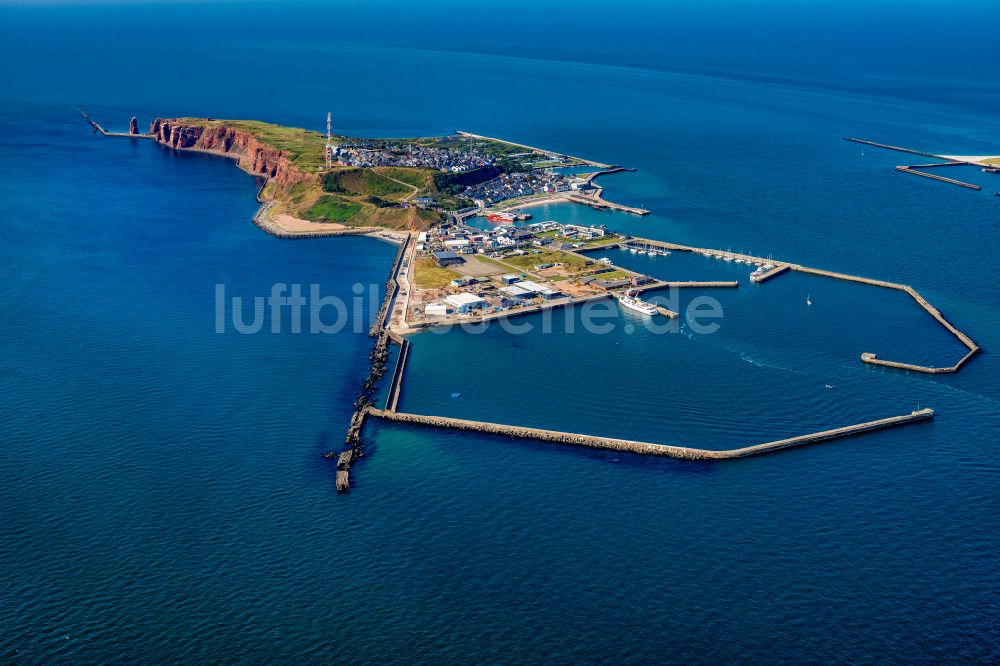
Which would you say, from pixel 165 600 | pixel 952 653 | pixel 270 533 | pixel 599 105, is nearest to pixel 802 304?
pixel 952 653

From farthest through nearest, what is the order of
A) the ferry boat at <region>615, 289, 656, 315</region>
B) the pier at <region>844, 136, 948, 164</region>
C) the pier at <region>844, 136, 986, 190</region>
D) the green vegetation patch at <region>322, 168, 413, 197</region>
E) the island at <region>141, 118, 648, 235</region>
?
the pier at <region>844, 136, 948, 164</region> < the pier at <region>844, 136, 986, 190</region> < the green vegetation patch at <region>322, 168, 413, 197</region> < the island at <region>141, 118, 648, 235</region> < the ferry boat at <region>615, 289, 656, 315</region>

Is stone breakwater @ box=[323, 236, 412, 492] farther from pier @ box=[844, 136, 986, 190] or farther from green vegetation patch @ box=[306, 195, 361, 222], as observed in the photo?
pier @ box=[844, 136, 986, 190]

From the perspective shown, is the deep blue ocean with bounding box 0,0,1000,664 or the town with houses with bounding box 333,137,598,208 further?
the town with houses with bounding box 333,137,598,208

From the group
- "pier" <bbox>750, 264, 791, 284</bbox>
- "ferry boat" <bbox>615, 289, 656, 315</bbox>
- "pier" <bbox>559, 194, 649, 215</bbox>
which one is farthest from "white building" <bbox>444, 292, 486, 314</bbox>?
A: "pier" <bbox>559, 194, 649, 215</bbox>

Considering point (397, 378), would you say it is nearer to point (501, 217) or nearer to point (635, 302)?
point (635, 302)

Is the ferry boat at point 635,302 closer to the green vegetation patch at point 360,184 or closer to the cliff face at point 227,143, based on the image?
the green vegetation patch at point 360,184

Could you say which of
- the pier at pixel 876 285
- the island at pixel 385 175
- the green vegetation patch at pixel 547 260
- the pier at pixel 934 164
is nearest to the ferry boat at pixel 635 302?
the pier at pixel 876 285

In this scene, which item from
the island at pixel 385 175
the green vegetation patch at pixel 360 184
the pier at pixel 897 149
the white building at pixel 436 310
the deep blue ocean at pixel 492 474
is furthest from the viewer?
the pier at pixel 897 149
